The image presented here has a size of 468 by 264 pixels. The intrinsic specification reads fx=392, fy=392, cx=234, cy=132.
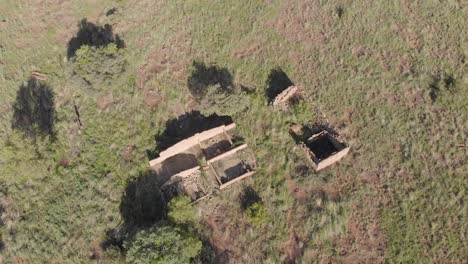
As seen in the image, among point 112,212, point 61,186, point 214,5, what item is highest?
point 214,5

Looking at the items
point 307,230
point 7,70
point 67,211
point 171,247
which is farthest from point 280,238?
point 7,70

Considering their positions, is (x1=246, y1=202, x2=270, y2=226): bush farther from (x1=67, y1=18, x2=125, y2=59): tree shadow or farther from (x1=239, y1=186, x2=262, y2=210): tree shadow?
(x1=67, y1=18, x2=125, y2=59): tree shadow

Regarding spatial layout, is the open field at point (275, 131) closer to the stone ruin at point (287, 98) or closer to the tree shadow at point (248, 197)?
the tree shadow at point (248, 197)

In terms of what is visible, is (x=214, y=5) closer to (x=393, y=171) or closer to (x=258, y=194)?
(x=258, y=194)

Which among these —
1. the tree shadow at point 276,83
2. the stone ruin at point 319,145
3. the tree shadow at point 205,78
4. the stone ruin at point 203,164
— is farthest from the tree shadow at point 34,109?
the stone ruin at point 319,145

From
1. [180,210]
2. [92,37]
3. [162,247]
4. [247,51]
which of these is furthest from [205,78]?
[162,247]

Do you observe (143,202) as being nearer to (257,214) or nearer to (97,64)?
(257,214)
